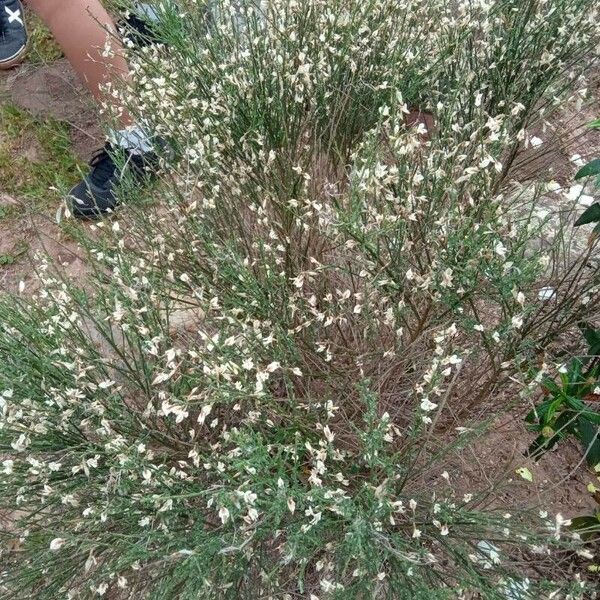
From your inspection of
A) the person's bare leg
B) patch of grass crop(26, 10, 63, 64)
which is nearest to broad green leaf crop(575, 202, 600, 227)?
the person's bare leg

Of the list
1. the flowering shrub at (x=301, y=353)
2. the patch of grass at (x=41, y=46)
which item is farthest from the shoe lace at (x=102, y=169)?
the patch of grass at (x=41, y=46)

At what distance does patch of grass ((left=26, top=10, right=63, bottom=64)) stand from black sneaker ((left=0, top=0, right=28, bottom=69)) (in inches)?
2.6

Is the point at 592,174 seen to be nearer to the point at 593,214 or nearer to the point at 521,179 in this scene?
the point at 593,214

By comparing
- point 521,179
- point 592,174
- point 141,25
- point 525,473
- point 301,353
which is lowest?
point 525,473

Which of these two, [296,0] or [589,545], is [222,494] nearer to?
[589,545]

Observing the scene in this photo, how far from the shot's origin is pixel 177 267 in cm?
205

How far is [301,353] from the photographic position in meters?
1.81

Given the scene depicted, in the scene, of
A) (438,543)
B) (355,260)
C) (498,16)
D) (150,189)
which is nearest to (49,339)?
(150,189)

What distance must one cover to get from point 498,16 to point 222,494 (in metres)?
1.91

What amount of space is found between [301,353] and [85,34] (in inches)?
75.6

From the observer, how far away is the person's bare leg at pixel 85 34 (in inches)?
113

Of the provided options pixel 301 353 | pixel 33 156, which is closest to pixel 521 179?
pixel 301 353

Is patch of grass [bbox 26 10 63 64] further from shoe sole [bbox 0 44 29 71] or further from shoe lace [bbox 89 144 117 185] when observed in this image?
shoe lace [bbox 89 144 117 185]

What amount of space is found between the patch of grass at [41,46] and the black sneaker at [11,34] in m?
0.07
